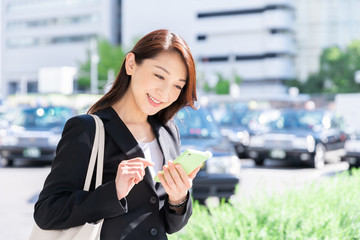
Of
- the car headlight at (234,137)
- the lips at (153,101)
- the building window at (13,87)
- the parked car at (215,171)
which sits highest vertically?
the lips at (153,101)

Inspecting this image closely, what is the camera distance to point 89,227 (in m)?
1.95

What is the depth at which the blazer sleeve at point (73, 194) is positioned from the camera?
1912 mm

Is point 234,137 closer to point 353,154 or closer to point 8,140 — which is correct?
point 353,154

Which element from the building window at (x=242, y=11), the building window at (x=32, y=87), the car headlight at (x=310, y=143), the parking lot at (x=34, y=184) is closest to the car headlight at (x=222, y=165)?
the parking lot at (x=34, y=184)

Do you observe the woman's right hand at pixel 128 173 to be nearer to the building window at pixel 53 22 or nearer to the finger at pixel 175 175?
the finger at pixel 175 175

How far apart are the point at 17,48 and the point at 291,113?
77.9 meters

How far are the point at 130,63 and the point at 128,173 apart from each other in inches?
22.0

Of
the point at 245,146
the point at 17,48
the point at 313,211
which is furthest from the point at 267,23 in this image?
the point at 313,211

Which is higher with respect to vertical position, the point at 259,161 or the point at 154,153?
the point at 154,153

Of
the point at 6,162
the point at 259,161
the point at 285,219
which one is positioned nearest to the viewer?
the point at 285,219

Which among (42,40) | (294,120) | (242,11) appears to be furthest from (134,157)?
(42,40)

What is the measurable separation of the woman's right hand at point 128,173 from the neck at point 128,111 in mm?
385

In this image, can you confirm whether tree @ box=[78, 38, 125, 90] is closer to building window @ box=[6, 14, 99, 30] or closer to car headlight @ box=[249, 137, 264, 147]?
building window @ box=[6, 14, 99, 30]

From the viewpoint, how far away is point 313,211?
12.7ft
